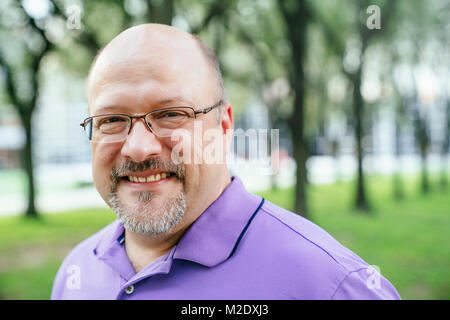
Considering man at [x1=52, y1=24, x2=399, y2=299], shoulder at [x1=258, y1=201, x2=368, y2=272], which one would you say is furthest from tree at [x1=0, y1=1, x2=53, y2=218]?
shoulder at [x1=258, y1=201, x2=368, y2=272]

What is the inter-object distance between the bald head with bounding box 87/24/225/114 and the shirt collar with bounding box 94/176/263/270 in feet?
1.37

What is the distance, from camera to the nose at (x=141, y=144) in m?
1.30

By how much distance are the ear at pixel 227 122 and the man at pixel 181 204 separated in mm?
61

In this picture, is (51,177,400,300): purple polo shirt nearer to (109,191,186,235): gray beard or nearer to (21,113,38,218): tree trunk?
(109,191,186,235): gray beard

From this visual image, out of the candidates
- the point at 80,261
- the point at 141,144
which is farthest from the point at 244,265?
the point at 80,261

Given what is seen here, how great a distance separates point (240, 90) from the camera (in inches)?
487

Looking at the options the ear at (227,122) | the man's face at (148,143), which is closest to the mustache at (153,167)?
the man's face at (148,143)

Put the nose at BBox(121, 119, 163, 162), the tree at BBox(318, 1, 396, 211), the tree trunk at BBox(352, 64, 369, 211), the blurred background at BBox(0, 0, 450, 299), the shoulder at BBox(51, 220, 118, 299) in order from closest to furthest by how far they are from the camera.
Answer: the nose at BBox(121, 119, 163, 162), the shoulder at BBox(51, 220, 118, 299), the blurred background at BBox(0, 0, 450, 299), the tree at BBox(318, 1, 396, 211), the tree trunk at BBox(352, 64, 369, 211)

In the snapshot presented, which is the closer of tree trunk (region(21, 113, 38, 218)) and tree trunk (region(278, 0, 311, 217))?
tree trunk (region(278, 0, 311, 217))

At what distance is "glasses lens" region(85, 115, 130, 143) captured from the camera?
1.37m

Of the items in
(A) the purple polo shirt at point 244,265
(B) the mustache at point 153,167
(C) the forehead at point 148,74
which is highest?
(C) the forehead at point 148,74

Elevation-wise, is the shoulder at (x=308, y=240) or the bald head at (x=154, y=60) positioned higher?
the bald head at (x=154, y=60)

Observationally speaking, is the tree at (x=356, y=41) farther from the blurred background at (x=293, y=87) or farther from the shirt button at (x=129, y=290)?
the shirt button at (x=129, y=290)

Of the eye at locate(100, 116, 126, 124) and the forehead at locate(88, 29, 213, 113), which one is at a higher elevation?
the forehead at locate(88, 29, 213, 113)
